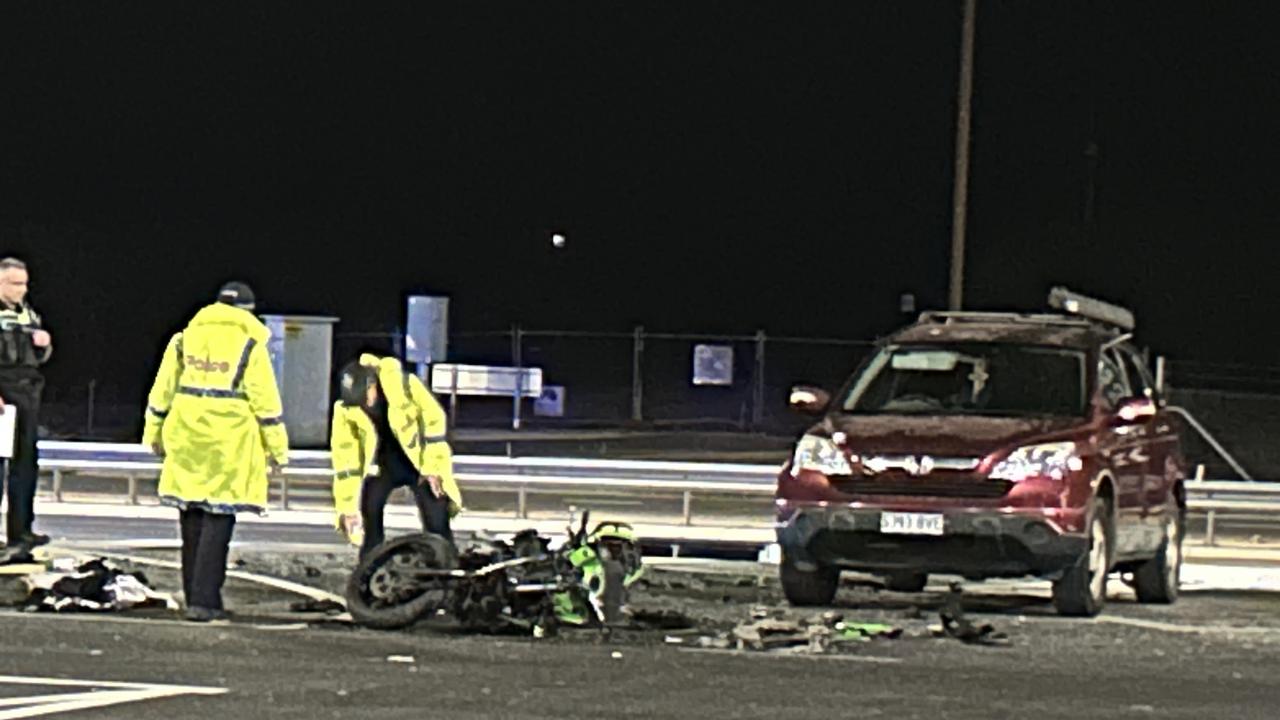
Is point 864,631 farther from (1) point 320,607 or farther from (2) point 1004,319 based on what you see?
(2) point 1004,319

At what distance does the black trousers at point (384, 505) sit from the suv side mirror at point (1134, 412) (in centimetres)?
385

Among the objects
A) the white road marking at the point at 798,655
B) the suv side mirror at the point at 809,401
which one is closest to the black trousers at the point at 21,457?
the suv side mirror at the point at 809,401

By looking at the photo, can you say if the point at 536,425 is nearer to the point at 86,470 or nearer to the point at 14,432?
the point at 86,470

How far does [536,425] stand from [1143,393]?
25489mm

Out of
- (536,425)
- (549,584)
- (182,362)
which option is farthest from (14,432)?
(536,425)

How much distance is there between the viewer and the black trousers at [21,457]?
49.9 ft

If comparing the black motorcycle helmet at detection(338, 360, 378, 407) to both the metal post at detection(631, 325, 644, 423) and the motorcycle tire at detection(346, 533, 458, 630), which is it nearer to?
the motorcycle tire at detection(346, 533, 458, 630)

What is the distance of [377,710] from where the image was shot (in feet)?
31.5

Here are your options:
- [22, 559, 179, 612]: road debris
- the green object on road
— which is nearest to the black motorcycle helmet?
[22, 559, 179, 612]: road debris

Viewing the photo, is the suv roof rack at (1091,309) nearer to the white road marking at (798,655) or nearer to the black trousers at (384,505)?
the black trousers at (384,505)

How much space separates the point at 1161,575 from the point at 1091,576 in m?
1.54

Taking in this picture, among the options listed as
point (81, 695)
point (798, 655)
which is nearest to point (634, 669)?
point (798, 655)

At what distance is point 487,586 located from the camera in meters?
12.8

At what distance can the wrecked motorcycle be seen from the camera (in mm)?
12750
